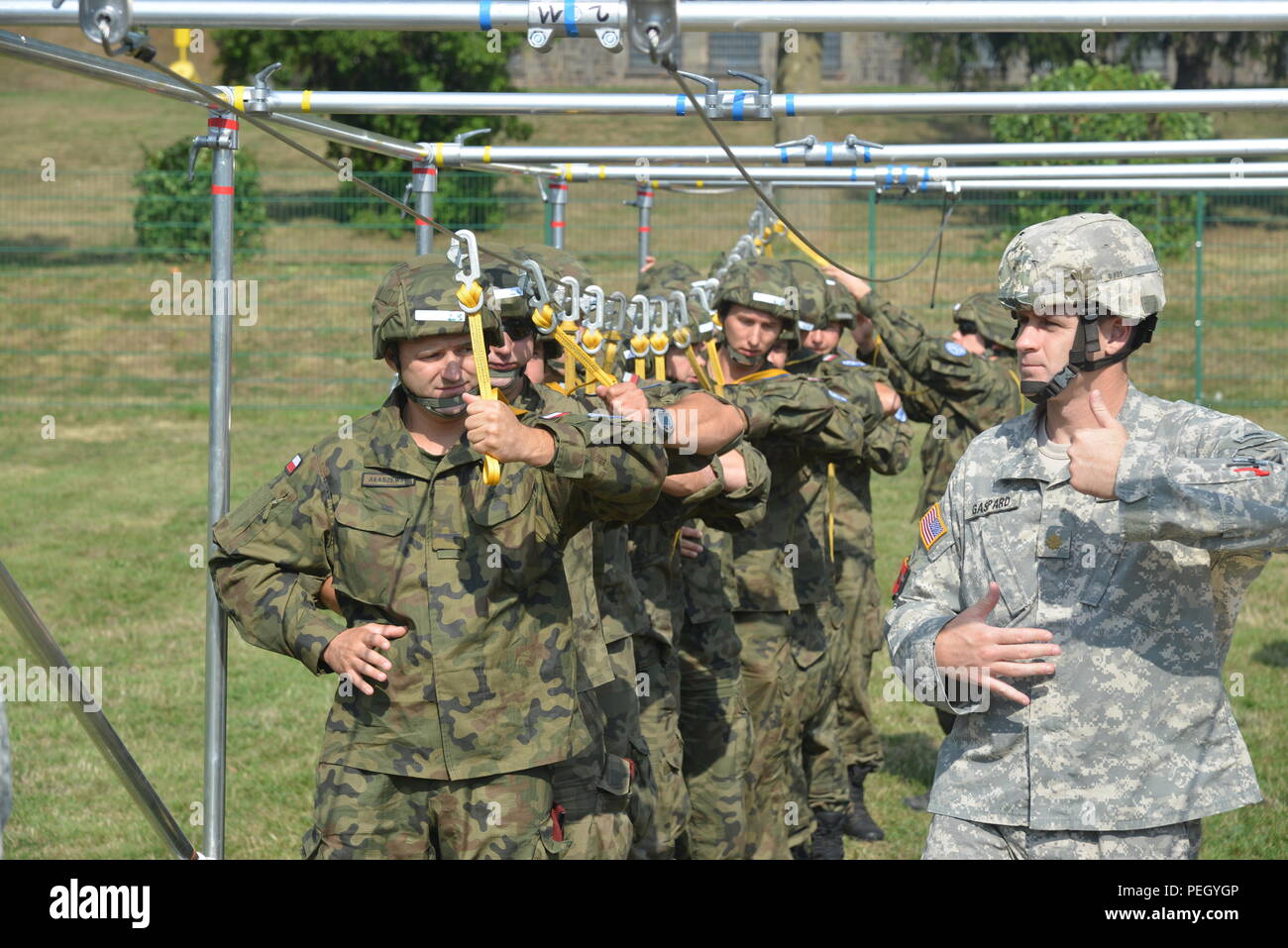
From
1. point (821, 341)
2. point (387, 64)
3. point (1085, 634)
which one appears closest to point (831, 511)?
point (821, 341)

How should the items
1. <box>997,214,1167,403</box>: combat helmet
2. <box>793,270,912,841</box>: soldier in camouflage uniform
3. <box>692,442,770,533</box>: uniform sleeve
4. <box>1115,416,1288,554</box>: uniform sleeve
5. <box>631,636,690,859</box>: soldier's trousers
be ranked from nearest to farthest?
<box>1115,416,1288,554</box>: uniform sleeve → <box>997,214,1167,403</box>: combat helmet → <box>692,442,770,533</box>: uniform sleeve → <box>631,636,690,859</box>: soldier's trousers → <box>793,270,912,841</box>: soldier in camouflage uniform

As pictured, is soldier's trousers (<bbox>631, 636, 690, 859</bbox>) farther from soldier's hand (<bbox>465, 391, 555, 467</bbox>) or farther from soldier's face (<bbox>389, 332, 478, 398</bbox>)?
soldier's hand (<bbox>465, 391, 555, 467</bbox>)

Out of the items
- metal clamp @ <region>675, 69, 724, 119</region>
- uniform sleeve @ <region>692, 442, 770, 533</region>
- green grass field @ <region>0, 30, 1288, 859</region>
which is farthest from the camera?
green grass field @ <region>0, 30, 1288, 859</region>

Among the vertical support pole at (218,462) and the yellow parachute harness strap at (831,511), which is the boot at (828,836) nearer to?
the yellow parachute harness strap at (831,511)

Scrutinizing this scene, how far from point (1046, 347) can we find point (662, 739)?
8.69 feet

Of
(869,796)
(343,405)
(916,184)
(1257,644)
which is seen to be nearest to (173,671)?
(869,796)

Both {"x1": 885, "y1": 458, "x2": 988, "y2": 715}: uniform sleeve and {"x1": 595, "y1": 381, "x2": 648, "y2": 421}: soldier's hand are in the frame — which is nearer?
{"x1": 885, "y1": 458, "x2": 988, "y2": 715}: uniform sleeve

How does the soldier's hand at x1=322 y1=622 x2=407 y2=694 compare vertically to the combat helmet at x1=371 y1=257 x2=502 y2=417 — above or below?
below

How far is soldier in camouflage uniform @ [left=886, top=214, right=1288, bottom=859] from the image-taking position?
3.72m

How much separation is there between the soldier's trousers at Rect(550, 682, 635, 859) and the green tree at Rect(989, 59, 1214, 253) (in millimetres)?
16212

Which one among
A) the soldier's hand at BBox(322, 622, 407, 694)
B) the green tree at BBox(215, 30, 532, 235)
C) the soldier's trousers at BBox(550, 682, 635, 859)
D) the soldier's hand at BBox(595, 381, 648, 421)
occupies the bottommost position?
the soldier's trousers at BBox(550, 682, 635, 859)

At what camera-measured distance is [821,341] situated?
8266mm

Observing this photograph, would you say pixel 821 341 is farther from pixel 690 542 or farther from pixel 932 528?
pixel 932 528

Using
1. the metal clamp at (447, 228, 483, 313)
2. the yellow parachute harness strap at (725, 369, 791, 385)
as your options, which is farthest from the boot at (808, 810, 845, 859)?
the metal clamp at (447, 228, 483, 313)
